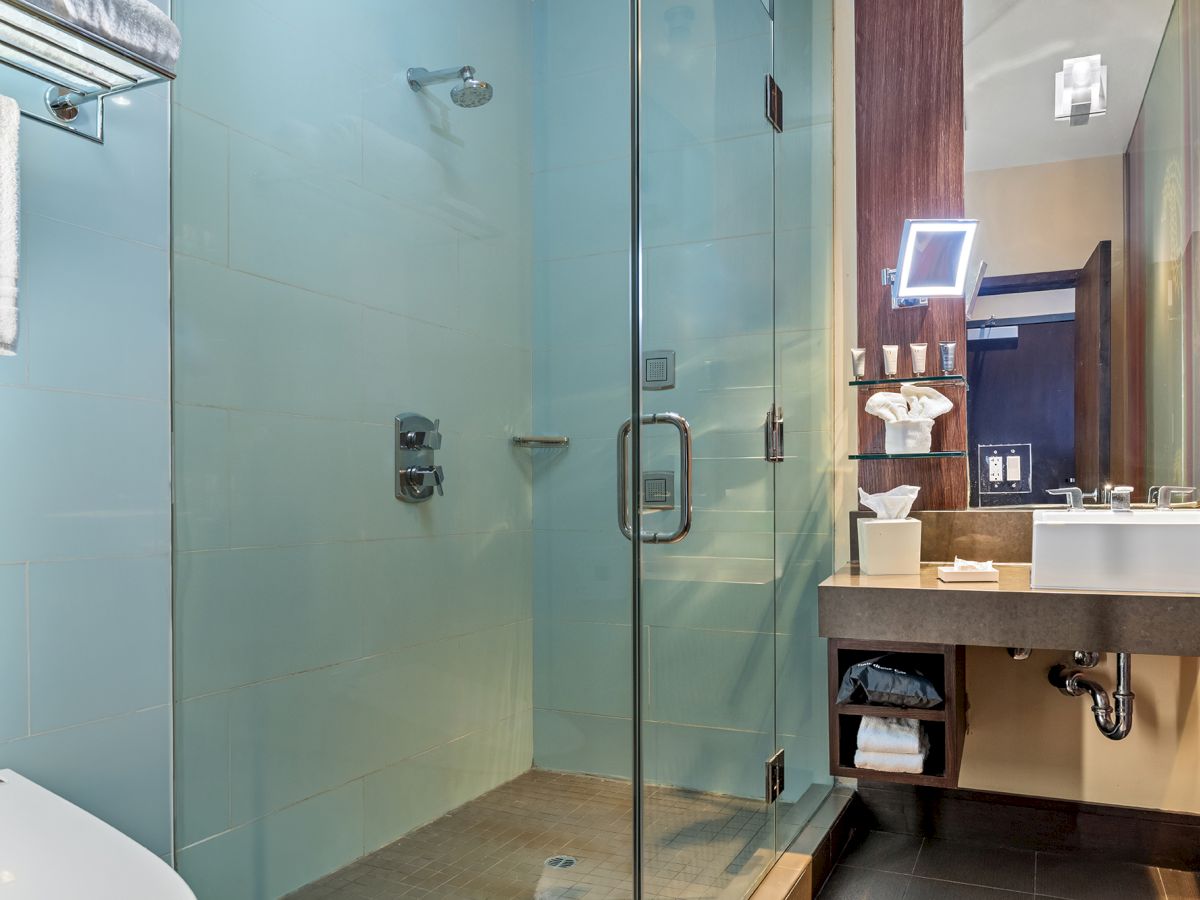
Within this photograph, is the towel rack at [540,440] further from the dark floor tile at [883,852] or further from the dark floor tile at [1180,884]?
the dark floor tile at [1180,884]

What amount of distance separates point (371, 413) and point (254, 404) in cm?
16

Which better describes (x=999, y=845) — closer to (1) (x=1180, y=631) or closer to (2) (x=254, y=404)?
(1) (x=1180, y=631)

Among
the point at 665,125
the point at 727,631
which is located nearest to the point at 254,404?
the point at 665,125

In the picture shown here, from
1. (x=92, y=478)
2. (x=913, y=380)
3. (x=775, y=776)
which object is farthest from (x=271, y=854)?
(x=913, y=380)

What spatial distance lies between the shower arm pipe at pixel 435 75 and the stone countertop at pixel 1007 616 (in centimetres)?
143

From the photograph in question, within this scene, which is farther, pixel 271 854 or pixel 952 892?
pixel 952 892

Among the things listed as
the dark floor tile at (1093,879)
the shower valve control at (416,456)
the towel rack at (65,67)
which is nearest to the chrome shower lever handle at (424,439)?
the shower valve control at (416,456)

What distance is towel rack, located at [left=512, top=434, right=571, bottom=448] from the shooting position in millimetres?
1498

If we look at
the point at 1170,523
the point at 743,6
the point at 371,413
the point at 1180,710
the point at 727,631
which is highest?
the point at 743,6

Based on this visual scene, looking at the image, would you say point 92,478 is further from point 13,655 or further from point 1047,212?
point 1047,212

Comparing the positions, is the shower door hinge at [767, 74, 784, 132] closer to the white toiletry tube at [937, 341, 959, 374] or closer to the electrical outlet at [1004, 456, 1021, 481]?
the white toiletry tube at [937, 341, 959, 374]

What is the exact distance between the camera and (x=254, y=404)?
4.41 feet

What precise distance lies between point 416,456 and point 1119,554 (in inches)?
62.8

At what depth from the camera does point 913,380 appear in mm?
2740
